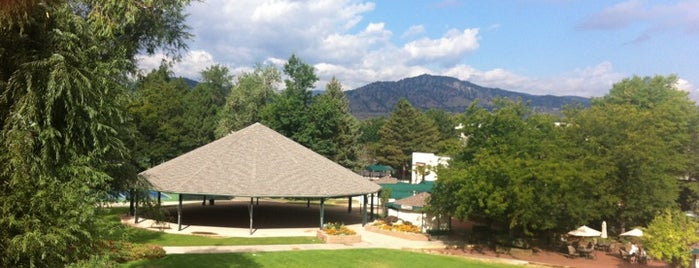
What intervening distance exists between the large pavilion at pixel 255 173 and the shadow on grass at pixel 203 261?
6858 millimetres

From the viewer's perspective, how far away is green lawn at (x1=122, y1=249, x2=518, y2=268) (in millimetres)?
22900

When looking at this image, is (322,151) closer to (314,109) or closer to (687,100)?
(314,109)

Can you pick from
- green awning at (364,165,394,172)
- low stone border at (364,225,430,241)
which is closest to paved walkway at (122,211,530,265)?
low stone border at (364,225,430,241)

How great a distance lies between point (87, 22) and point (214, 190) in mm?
21980

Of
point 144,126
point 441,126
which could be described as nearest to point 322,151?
point 144,126

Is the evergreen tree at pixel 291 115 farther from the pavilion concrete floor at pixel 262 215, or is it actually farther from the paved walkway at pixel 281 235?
the paved walkway at pixel 281 235

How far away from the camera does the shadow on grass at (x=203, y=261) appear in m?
21.9

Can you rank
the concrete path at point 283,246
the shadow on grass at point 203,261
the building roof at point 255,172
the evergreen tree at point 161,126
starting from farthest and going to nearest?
1. the evergreen tree at point 161,126
2. the building roof at point 255,172
3. the concrete path at point 283,246
4. the shadow on grass at point 203,261

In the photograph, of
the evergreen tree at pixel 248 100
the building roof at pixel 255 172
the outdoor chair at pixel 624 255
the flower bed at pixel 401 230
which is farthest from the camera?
the evergreen tree at pixel 248 100

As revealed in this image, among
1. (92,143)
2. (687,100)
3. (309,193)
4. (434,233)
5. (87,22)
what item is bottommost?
(434,233)

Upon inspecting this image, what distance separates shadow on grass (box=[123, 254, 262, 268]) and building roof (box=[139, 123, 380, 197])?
706 centimetres

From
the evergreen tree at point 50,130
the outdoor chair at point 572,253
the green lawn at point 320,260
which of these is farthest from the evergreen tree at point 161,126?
the evergreen tree at point 50,130

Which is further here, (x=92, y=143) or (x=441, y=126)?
(x=441, y=126)

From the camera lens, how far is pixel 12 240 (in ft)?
29.5
